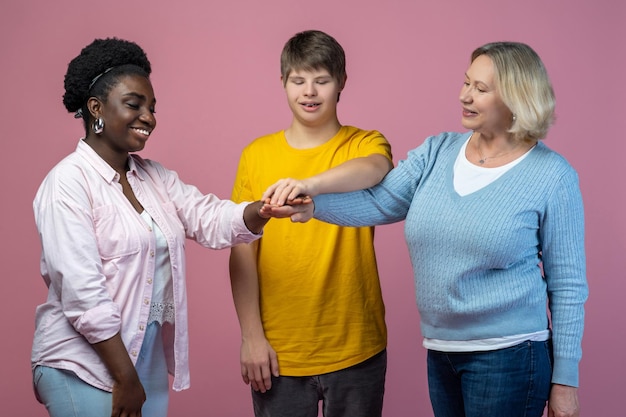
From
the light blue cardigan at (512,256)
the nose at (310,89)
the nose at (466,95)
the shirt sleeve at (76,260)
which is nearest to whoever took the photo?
the shirt sleeve at (76,260)

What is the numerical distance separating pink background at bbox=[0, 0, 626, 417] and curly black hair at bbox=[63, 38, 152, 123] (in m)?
1.44

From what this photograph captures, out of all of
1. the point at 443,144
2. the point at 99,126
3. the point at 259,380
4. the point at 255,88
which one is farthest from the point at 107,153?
the point at 255,88

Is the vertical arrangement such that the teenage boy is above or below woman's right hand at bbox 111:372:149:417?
above

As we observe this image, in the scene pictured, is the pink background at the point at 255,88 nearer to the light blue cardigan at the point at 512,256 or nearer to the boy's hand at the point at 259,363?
the boy's hand at the point at 259,363

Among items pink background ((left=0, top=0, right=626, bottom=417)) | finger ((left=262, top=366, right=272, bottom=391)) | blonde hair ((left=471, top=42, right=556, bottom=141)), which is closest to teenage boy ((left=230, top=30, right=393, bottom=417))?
finger ((left=262, top=366, right=272, bottom=391))

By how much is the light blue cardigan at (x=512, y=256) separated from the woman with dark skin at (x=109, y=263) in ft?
1.71

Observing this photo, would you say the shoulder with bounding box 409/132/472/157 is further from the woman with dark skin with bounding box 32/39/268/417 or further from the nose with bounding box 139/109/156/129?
the nose with bounding box 139/109/156/129

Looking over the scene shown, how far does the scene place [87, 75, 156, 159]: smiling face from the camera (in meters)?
2.29

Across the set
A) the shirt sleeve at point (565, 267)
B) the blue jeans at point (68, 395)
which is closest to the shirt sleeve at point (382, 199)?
the shirt sleeve at point (565, 267)

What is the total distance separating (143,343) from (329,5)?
2.03 meters

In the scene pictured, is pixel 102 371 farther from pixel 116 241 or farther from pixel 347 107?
pixel 347 107

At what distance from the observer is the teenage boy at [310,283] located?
102 inches
